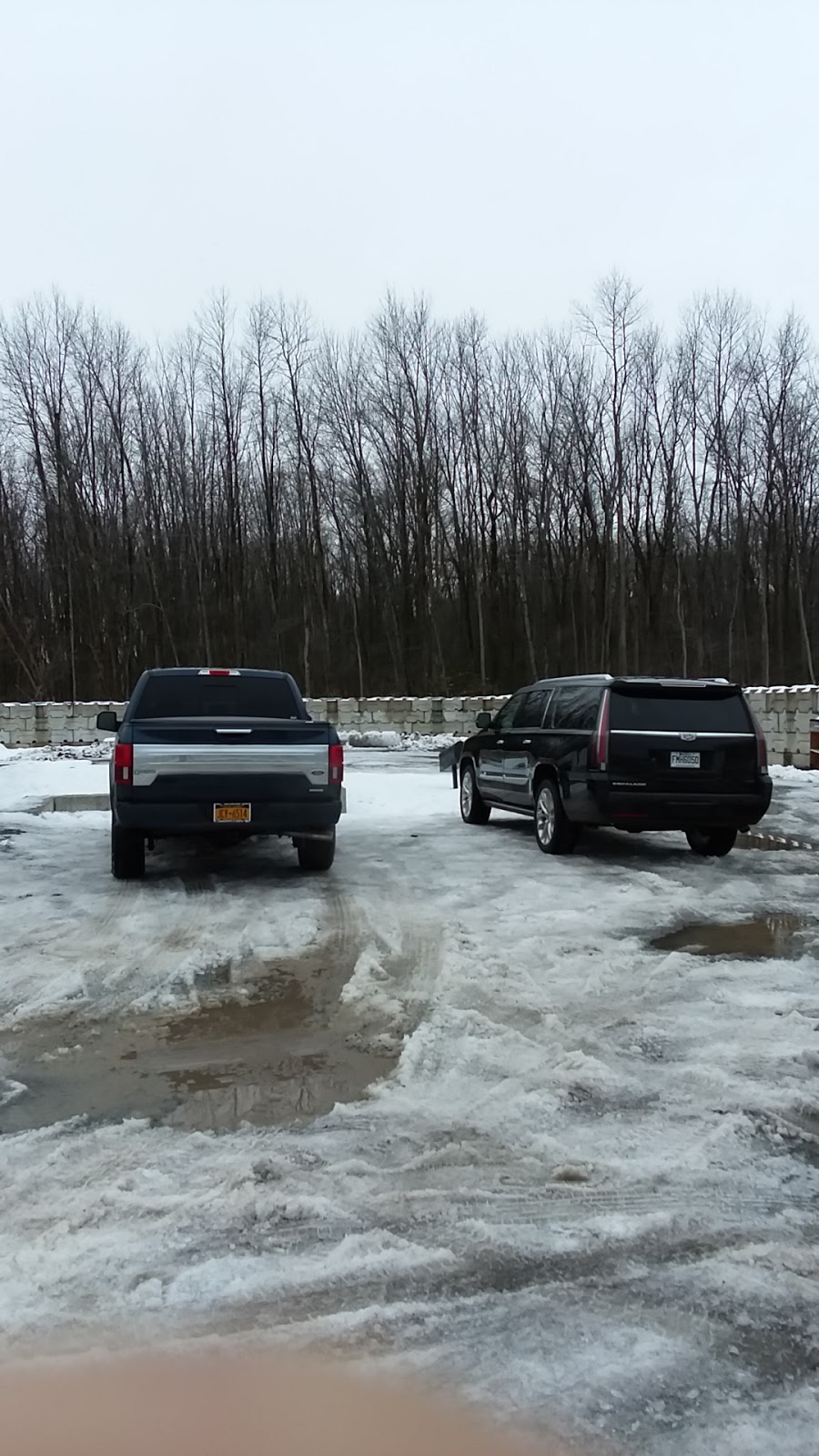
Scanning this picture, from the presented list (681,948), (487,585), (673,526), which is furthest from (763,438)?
(681,948)

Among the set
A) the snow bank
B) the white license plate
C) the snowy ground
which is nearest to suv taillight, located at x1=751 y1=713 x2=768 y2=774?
the white license plate

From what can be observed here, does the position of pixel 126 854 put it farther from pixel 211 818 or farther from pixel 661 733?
pixel 661 733

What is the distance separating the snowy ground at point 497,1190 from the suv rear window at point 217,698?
3.70 m

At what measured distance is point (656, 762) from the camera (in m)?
9.98

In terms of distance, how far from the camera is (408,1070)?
461cm

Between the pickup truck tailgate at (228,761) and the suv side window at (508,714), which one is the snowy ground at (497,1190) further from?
the suv side window at (508,714)

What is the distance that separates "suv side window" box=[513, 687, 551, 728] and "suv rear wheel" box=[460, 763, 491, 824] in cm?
127

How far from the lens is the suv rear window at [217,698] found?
10.5 meters

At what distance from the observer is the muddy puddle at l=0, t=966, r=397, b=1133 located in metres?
4.22

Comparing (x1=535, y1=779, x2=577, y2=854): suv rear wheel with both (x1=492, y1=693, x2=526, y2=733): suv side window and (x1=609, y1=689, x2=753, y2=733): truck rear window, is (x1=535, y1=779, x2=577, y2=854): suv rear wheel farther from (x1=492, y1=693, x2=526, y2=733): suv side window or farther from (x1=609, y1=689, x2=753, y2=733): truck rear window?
(x1=492, y1=693, x2=526, y2=733): suv side window

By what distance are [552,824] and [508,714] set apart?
2374 millimetres

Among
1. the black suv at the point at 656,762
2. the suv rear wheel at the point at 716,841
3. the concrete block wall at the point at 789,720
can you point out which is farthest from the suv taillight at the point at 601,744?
the concrete block wall at the point at 789,720

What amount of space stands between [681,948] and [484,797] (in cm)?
631

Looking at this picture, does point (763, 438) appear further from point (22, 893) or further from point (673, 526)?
point (22, 893)
